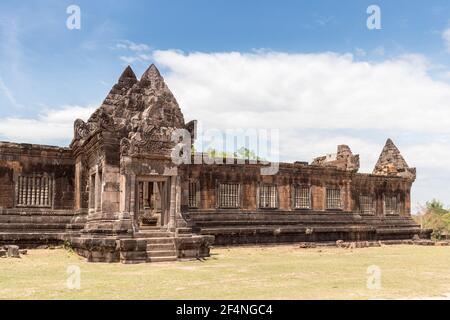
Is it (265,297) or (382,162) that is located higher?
(382,162)

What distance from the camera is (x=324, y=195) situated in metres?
29.9

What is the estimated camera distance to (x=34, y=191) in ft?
71.4

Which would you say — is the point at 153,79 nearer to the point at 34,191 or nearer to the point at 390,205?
the point at 34,191

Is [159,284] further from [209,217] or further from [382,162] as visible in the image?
[382,162]

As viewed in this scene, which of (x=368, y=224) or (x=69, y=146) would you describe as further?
(x=368, y=224)

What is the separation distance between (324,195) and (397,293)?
20280mm

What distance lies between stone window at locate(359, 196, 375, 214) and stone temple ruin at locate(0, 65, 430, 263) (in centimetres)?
7

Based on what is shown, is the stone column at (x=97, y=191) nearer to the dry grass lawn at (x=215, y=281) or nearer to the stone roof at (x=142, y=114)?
the stone roof at (x=142, y=114)

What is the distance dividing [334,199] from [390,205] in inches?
262

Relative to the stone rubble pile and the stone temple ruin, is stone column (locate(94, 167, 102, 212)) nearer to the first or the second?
the stone temple ruin

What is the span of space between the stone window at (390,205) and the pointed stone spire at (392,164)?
7.11ft

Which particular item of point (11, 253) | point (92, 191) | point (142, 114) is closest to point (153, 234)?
point (92, 191)
